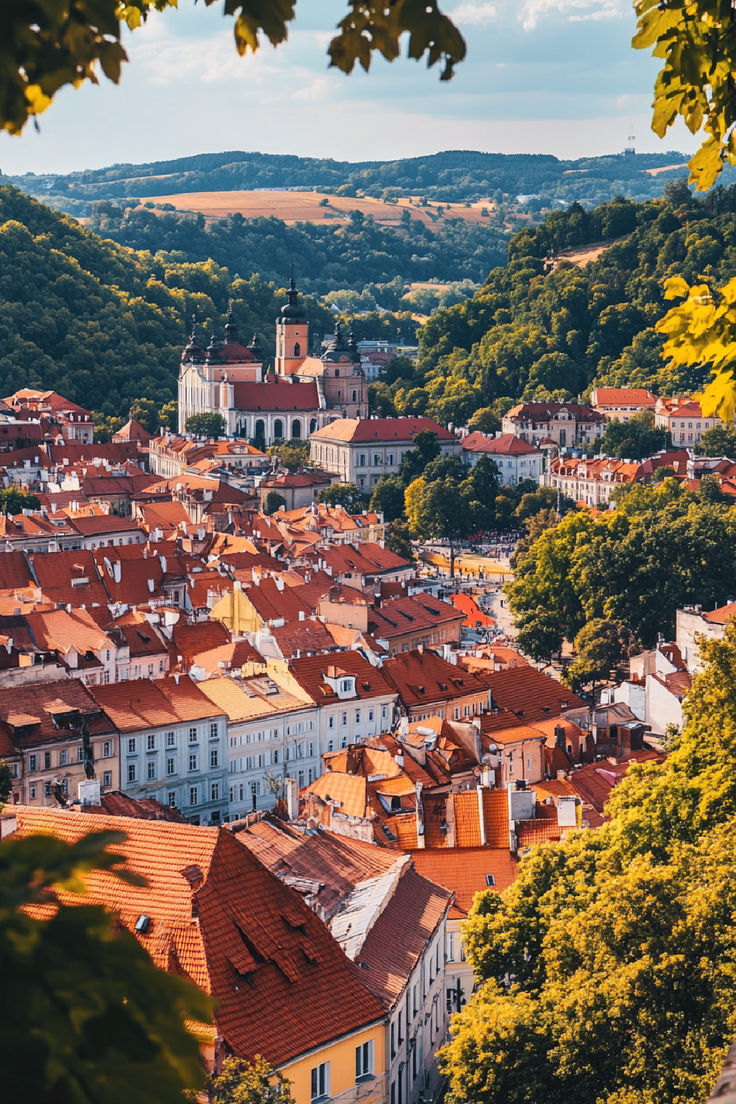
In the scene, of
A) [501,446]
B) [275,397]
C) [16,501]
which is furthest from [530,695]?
[275,397]

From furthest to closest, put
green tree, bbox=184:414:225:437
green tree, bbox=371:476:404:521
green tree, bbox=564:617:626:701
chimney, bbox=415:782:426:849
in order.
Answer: green tree, bbox=184:414:225:437
green tree, bbox=371:476:404:521
green tree, bbox=564:617:626:701
chimney, bbox=415:782:426:849

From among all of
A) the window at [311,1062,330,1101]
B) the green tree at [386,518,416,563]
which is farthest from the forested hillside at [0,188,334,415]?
the window at [311,1062,330,1101]

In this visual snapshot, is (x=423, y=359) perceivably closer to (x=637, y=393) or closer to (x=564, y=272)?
(x=564, y=272)

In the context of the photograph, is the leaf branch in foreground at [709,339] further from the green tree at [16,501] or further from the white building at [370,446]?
the white building at [370,446]

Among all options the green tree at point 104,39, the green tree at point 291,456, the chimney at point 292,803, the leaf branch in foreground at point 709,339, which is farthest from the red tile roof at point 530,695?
the green tree at point 291,456

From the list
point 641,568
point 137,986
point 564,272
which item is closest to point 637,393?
point 564,272

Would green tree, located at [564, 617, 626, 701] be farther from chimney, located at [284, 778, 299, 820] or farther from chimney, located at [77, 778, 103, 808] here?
chimney, located at [77, 778, 103, 808]
